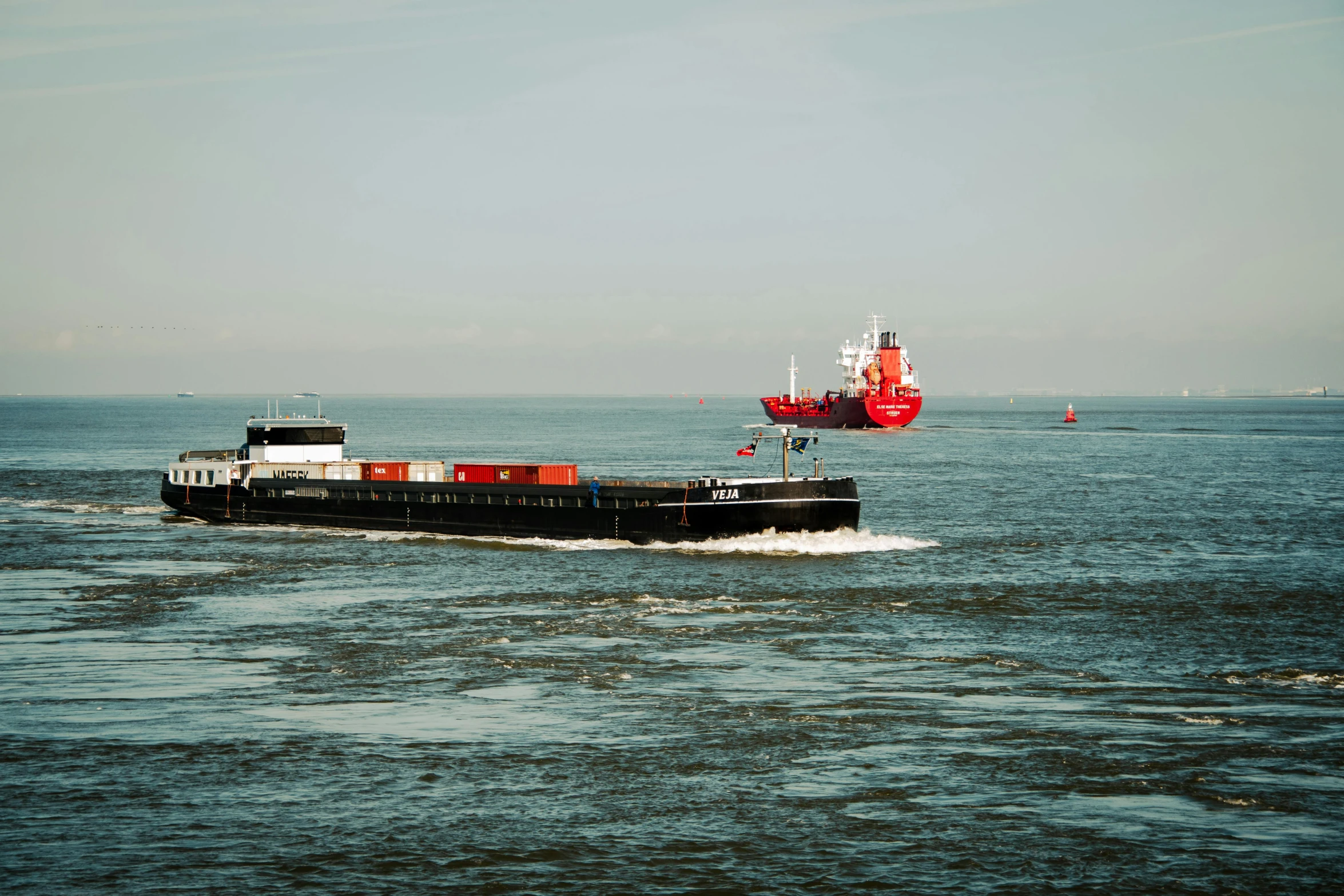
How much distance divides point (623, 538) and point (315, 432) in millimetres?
27630

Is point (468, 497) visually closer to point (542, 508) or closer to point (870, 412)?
point (542, 508)

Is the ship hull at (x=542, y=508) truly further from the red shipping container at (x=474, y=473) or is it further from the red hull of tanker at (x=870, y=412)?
the red hull of tanker at (x=870, y=412)

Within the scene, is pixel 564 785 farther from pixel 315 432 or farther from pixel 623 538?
pixel 315 432

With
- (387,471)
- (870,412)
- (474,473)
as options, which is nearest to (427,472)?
(387,471)

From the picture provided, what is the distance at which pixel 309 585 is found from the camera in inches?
1757

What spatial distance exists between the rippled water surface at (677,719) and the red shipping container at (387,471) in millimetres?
12218

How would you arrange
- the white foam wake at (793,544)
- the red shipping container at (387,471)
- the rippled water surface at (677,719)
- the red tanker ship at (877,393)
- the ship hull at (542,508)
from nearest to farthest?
the rippled water surface at (677,719) < the white foam wake at (793,544) < the ship hull at (542,508) < the red shipping container at (387,471) < the red tanker ship at (877,393)

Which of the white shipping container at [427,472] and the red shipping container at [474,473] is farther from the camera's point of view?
the white shipping container at [427,472]

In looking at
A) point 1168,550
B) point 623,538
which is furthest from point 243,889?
point 1168,550

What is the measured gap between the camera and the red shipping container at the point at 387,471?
66562 millimetres

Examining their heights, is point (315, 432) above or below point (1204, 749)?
above

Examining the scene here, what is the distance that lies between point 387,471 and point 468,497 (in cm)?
864

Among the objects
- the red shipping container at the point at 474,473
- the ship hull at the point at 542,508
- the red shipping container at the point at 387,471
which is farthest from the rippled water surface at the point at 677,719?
the red shipping container at the point at 387,471

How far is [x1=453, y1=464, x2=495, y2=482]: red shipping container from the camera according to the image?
2442 inches
